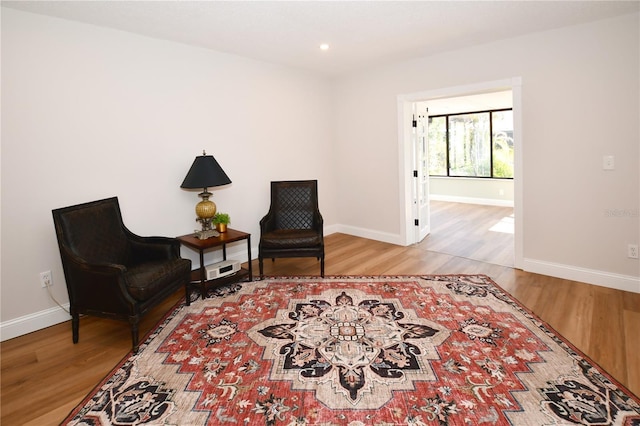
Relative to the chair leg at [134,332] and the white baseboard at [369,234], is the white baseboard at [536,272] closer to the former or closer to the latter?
the chair leg at [134,332]

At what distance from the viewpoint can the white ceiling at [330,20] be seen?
2.92 meters

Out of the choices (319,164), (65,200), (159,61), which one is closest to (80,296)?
(65,200)

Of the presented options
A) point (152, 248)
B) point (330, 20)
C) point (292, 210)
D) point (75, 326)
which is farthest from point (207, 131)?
point (75, 326)

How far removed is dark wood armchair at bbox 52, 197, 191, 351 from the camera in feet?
8.45

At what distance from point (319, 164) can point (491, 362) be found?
3900 millimetres

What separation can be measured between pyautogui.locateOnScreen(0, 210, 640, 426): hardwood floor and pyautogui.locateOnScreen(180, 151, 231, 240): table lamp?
2.40 ft

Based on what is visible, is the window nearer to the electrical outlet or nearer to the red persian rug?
the red persian rug

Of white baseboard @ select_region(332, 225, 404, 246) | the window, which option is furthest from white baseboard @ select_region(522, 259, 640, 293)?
the window

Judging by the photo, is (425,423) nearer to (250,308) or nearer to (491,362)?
(491,362)

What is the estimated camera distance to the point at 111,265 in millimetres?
2555

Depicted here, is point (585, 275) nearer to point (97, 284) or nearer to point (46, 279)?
point (97, 284)

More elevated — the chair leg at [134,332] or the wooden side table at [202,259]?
the wooden side table at [202,259]

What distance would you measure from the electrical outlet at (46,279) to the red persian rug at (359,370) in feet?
3.49

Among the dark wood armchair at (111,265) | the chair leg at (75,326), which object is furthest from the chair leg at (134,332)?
the chair leg at (75,326)
